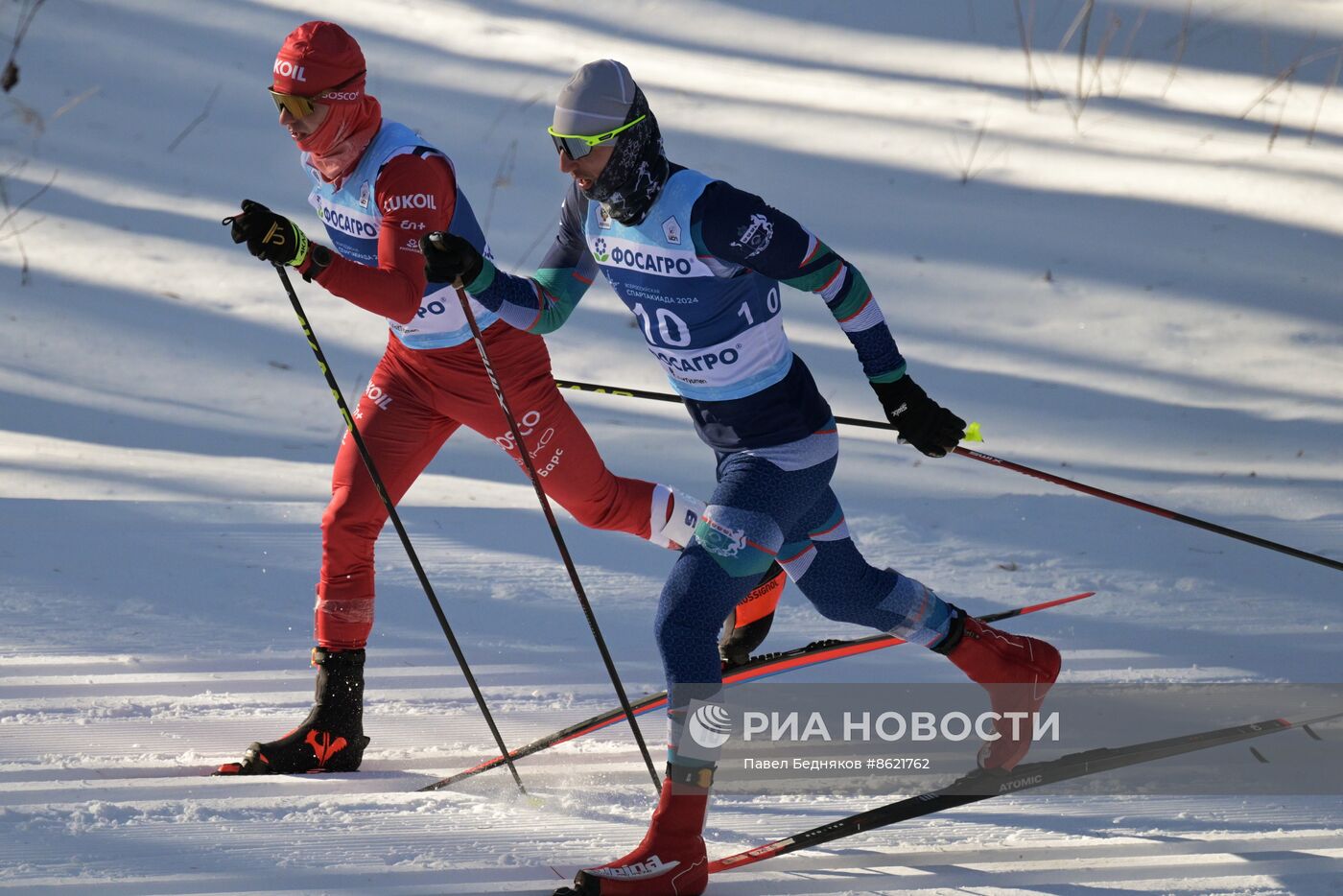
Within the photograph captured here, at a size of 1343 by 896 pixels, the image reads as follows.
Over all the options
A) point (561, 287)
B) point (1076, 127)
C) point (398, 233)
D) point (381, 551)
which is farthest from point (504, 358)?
point (1076, 127)

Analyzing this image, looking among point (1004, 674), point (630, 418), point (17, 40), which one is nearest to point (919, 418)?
point (1004, 674)

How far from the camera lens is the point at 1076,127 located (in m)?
9.16

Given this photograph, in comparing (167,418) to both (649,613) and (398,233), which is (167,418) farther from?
(398,233)

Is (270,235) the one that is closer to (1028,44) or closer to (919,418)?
(919,418)

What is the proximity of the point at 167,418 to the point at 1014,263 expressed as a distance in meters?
4.79

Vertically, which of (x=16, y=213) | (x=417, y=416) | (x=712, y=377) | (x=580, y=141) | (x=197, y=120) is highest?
(x=580, y=141)

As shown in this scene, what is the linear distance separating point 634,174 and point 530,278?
59cm

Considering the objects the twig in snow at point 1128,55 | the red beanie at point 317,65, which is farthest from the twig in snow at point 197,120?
the red beanie at point 317,65

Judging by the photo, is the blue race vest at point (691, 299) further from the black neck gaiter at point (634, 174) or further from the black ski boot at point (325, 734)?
the black ski boot at point (325, 734)

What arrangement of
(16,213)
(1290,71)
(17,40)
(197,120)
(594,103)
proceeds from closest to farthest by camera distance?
(594,103)
(16,213)
(197,120)
(1290,71)
(17,40)

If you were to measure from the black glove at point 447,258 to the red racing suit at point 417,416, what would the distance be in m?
0.16

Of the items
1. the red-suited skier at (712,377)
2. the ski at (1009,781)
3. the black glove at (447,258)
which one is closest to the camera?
the red-suited skier at (712,377)

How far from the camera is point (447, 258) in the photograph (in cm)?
305

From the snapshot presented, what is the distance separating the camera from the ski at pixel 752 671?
3570 mm
